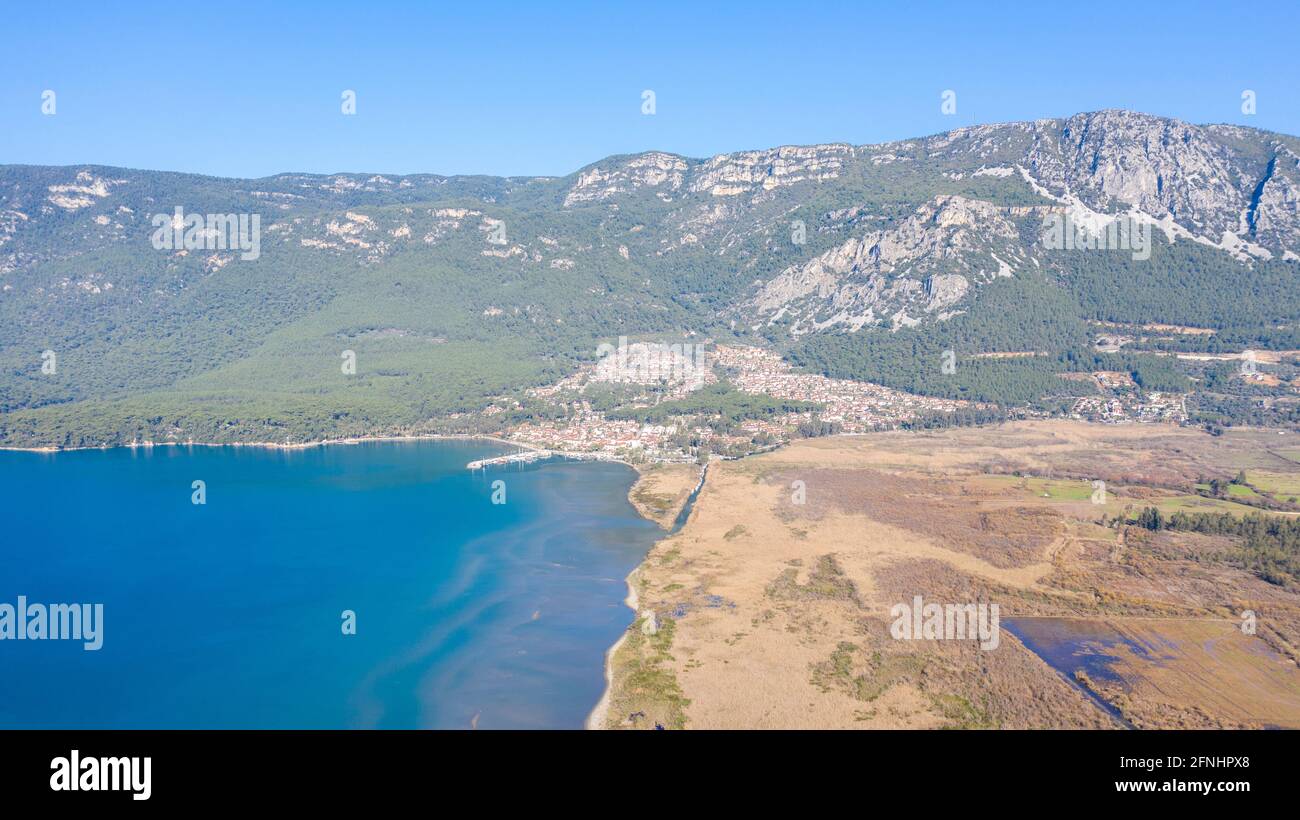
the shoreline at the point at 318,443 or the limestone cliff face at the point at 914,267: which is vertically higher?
the limestone cliff face at the point at 914,267

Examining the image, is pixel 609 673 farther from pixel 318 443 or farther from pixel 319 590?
pixel 318 443

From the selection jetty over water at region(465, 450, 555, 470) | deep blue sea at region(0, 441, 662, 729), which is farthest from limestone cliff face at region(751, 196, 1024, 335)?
deep blue sea at region(0, 441, 662, 729)

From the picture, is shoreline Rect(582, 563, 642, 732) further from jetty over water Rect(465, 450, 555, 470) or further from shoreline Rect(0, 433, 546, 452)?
shoreline Rect(0, 433, 546, 452)

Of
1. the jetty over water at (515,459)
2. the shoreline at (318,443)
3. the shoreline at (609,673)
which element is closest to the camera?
the shoreline at (609,673)

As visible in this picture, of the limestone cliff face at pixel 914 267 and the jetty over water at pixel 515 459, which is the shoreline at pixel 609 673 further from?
the limestone cliff face at pixel 914 267

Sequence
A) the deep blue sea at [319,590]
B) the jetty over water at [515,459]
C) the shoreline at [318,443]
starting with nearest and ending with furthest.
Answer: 1. the deep blue sea at [319,590]
2. the jetty over water at [515,459]
3. the shoreline at [318,443]

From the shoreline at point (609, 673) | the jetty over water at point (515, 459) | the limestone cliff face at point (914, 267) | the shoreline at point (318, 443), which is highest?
the limestone cliff face at point (914, 267)

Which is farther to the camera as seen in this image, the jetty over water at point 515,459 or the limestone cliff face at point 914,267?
the limestone cliff face at point 914,267

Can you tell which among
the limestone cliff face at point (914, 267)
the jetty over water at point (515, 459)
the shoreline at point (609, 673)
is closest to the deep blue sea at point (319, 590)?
the shoreline at point (609, 673)
